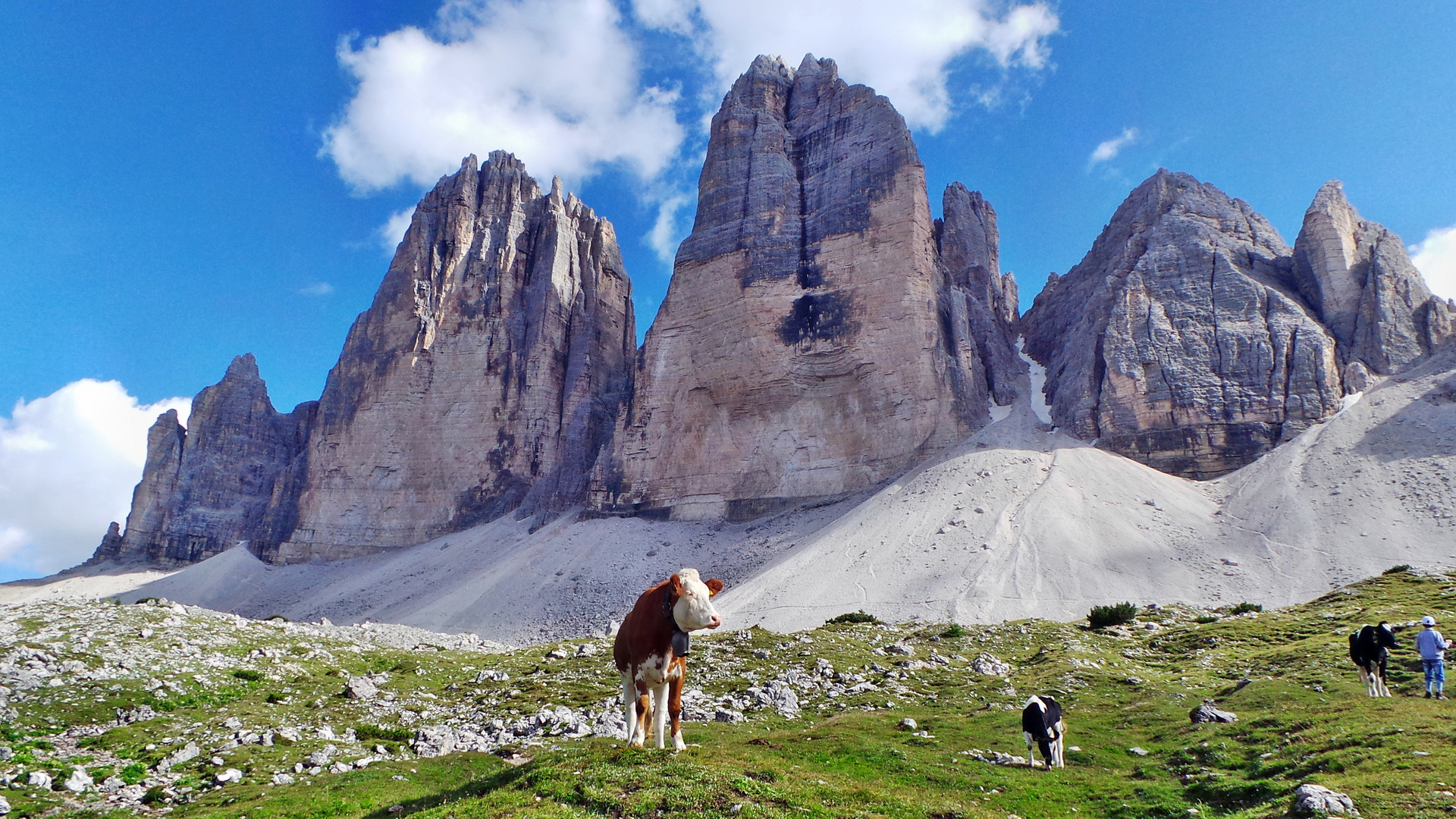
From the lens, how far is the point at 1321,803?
26.0 ft

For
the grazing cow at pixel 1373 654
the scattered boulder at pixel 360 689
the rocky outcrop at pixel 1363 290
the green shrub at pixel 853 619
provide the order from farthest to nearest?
the rocky outcrop at pixel 1363 290 < the green shrub at pixel 853 619 < the scattered boulder at pixel 360 689 < the grazing cow at pixel 1373 654

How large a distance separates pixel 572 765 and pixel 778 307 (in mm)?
60549

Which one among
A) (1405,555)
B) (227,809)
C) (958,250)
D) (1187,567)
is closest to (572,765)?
(227,809)

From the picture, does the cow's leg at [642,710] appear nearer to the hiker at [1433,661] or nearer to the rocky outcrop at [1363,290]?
the hiker at [1433,661]

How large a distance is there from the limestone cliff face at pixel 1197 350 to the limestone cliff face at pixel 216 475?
91.9 m

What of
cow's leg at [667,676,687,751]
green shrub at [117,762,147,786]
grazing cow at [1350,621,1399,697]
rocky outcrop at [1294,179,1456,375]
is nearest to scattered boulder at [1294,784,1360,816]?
cow's leg at [667,676,687,751]

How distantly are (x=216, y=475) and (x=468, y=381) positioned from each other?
138 ft

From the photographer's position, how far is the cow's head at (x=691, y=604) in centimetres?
974

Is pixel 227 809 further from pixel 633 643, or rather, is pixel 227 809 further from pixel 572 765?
pixel 633 643

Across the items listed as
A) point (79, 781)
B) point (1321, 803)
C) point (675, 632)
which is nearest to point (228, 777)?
point (79, 781)

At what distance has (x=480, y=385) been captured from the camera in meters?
84.6

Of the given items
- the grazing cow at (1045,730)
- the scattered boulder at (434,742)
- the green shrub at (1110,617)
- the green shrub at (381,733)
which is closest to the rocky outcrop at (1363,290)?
the green shrub at (1110,617)

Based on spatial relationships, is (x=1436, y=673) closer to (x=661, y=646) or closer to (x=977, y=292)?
(x=661, y=646)

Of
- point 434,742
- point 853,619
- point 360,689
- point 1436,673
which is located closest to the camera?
point 1436,673
